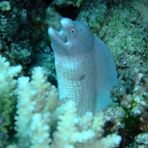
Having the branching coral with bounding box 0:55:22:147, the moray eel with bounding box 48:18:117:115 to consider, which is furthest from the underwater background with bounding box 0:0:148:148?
the moray eel with bounding box 48:18:117:115

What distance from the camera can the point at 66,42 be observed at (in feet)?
10.1

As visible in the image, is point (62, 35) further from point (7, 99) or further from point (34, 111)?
point (34, 111)

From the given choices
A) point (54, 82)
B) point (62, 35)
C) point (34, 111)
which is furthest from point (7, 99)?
point (54, 82)

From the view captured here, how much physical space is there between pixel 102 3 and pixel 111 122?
2369 mm

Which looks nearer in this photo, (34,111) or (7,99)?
(34,111)

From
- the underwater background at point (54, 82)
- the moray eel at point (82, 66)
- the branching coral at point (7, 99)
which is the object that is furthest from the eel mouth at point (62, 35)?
the branching coral at point (7, 99)

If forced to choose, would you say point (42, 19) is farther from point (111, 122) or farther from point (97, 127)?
point (97, 127)

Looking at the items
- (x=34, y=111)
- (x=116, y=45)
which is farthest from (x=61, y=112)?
(x=116, y=45)

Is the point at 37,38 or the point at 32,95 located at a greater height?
the point at 32,95

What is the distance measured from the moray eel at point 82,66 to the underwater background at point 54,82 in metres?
0.34

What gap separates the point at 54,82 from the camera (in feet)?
13.0

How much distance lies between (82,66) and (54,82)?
35.1 inches

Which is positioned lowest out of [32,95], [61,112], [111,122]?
[111,122]

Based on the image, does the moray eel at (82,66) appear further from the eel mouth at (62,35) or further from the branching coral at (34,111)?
the branching coral at (34,111)
